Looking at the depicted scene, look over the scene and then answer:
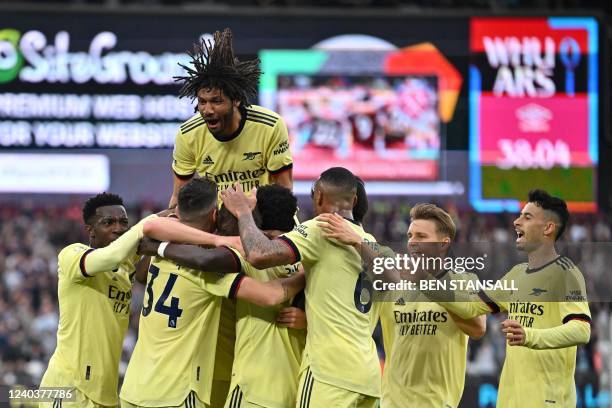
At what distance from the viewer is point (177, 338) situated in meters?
6.04

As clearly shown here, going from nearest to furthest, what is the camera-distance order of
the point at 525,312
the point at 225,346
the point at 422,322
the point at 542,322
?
the point at 225,346
the point at 422,322
the point at 542,322
the point at 525,312

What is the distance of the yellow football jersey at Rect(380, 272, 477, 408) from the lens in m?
6.59

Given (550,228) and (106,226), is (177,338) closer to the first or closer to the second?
(106,226)

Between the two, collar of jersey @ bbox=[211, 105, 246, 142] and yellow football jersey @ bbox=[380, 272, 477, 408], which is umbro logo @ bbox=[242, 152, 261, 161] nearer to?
collar of jersey @ bbox=[211, 105, 246, 142]

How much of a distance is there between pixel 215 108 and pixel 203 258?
48.0 inches

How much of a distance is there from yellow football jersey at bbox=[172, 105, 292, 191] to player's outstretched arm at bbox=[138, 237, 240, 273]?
118 cm

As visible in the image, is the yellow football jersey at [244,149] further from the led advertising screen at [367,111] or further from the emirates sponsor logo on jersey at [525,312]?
the led advertising screen at [367,111]

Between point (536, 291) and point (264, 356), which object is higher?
point (536, 291)

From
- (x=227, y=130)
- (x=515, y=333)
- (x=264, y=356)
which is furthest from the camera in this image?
(x=227, y=130)

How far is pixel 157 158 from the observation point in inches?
631

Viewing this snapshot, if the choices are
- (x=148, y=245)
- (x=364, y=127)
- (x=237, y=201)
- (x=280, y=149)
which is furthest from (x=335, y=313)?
(x=364, y=127)

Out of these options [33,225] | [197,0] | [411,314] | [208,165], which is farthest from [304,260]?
[33,225]

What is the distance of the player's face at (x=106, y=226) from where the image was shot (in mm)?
6855

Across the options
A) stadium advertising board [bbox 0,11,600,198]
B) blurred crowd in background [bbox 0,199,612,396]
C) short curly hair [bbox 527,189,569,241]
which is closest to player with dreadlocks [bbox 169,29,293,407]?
short curly hair [bbox 527,189,569,241]
